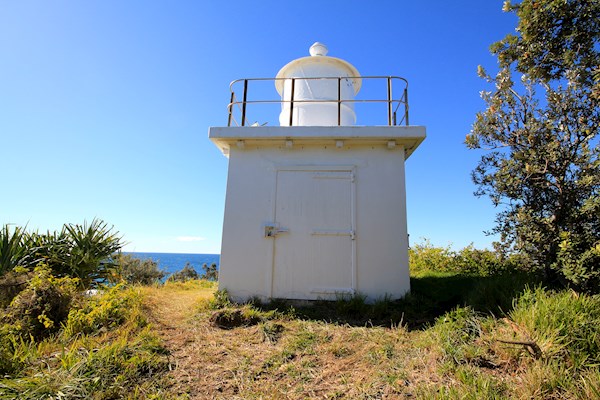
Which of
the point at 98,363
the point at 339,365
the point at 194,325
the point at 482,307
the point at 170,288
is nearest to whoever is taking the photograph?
the point at 98,363

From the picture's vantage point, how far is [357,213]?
227 inches

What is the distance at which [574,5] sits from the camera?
3.91 m

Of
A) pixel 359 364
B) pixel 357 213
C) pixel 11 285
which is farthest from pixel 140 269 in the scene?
pixel 359 364

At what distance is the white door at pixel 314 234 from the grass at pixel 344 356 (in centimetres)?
80

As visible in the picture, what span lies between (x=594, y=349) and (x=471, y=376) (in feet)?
3.94

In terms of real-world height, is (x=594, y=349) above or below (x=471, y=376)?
above

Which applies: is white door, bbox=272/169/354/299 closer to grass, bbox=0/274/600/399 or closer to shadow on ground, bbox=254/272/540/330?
shadow on ground, bbox=254/272/540/330

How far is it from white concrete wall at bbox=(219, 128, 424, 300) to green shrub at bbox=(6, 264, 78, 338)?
234 cm

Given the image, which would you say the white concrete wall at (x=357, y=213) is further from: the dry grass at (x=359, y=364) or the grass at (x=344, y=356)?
the dry grass at (x=359, y=364)

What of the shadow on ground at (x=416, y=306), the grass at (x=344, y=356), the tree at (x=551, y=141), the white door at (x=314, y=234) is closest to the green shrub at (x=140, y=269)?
the grass at (x=344, y=356)

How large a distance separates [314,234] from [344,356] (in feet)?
7.90

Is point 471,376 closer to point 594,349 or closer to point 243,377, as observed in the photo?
point 594,349

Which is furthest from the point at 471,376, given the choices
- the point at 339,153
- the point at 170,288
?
the point at 170,288

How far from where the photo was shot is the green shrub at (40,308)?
165 inches
